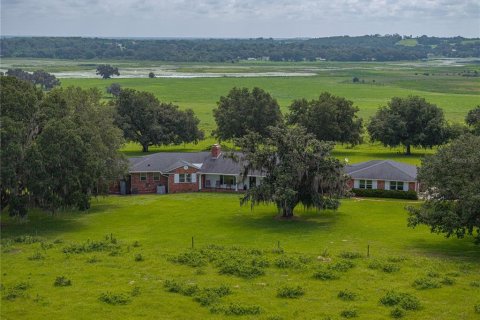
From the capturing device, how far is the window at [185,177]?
66062 millimetres

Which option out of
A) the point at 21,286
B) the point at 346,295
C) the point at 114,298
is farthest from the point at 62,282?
the point at 346,295

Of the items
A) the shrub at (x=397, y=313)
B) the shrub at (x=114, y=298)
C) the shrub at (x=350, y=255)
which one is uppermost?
the shrub at (x=397, y=313)

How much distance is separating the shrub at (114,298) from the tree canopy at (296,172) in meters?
19.4

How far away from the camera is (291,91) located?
17312 cm

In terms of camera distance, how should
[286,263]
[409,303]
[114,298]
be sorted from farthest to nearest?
1. [286,263]
2. [114,298]
3. [409,303]

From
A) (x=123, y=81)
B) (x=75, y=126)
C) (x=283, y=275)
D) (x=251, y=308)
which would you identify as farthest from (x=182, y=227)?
(x=123, y=81)

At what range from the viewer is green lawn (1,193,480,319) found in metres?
30.4

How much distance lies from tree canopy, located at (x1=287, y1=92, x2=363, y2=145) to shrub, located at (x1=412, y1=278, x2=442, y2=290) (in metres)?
50.3

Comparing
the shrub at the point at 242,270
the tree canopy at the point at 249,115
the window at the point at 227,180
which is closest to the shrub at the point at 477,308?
the shrub at the point at 242,270

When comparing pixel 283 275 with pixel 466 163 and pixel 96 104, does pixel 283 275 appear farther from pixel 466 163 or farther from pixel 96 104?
pixel 96 104

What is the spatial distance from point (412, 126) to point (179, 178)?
3422 centimetres

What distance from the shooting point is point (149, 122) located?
8588 centimetres

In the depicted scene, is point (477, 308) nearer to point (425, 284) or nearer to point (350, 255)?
point (425, 284)

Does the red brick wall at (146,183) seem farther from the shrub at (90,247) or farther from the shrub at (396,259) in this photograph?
the shrub at (396,259)
